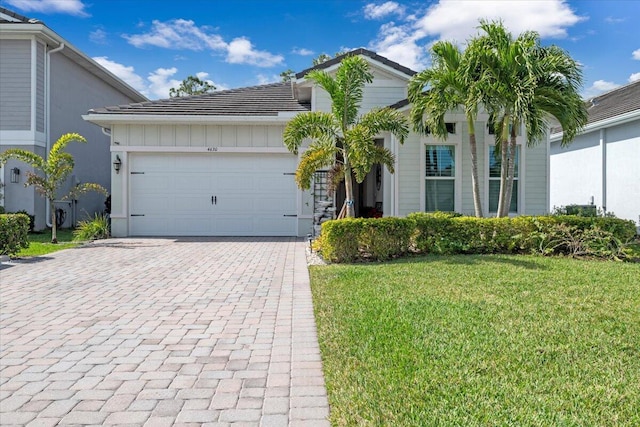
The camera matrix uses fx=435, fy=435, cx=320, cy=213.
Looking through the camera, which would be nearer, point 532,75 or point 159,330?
point 159,330

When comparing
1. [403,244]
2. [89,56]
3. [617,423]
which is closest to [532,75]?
[403,244]

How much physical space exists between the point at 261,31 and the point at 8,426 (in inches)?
565

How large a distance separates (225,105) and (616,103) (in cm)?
1373

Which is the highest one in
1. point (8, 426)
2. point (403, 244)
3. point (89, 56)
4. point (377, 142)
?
point (89, 56)

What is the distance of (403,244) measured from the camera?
337 inches

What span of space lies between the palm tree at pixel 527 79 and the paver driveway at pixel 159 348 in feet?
18.0

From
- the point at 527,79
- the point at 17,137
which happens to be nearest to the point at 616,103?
the point at 527,79

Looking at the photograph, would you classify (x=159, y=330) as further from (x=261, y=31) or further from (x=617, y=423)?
(x=261, y=31)

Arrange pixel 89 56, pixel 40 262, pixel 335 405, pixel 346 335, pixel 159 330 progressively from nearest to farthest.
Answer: pixel 335 405 < pixel 346 335 < pixel 159 330 < pixel 40 262 < pixel 89 56

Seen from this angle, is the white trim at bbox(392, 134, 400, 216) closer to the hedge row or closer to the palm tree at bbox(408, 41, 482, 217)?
the palm tree at bbox(408, 41, 482, 217)

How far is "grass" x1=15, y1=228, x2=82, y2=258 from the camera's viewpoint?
31.5 feet

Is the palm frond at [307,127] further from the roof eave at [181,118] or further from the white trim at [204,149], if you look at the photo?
the white trim at [204,149]

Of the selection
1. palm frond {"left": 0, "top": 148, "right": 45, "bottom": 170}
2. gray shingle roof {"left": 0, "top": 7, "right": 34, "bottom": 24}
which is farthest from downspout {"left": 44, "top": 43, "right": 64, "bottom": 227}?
palm frond {"left": 0, "top": 148, "right": 45, "bottom": 170}

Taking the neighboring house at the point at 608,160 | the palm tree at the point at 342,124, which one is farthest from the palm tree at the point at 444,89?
the neighboring house at the point at 608,160
